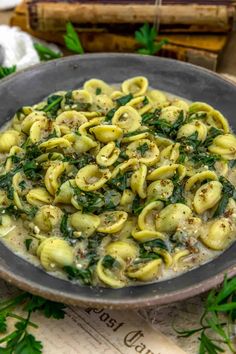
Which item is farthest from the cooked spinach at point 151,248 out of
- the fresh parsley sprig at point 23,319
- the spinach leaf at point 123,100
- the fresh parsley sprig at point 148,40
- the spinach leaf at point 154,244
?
the fresh parsley sprig at point 148,40

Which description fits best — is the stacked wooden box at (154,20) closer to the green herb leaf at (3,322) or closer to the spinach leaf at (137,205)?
the spinach leaf at (137,205)

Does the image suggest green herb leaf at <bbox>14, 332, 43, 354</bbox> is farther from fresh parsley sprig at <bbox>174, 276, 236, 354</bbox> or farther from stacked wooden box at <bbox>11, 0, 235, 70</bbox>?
stacked wooden box at <bbox>11, 0, 235, 70</bbox>

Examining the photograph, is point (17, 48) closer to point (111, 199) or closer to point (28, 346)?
point (111, 199)

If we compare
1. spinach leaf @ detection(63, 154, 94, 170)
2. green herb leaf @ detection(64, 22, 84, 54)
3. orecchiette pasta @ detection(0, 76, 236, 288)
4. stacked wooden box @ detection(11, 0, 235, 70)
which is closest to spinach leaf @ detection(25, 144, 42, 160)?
orecchiette pasta @ detection(0, 76, 236, 288)

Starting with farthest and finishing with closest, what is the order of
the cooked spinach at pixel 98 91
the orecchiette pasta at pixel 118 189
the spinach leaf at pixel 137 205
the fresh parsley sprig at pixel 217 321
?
→ the cooked spinach at pixel 98 91
the spinach leaf at pixel 137 205
the orecchiette pasta at pixel 118 189
the fresh parsley sprig at pixel 217 321

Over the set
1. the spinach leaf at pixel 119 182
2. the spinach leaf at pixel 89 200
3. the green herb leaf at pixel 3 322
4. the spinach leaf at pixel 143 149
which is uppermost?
the spinach leaf at pixel 143 149

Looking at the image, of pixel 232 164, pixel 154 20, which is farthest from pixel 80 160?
pixel 154 20

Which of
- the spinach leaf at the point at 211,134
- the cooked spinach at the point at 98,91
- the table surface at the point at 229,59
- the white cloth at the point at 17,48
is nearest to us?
the spinach leaf at the point at 211,134
